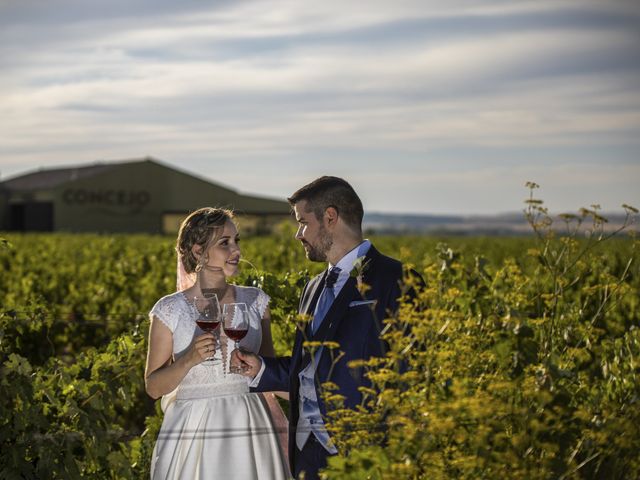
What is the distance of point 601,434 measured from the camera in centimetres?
293

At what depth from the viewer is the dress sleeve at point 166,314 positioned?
4188mm

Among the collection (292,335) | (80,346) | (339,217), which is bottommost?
(80,346)

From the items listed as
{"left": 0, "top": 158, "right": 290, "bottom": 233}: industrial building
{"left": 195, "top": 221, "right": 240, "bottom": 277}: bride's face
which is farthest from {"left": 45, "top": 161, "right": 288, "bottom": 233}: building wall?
{"left": 195, "top": 221, "right": 240, "bottom": 277}: bride's face

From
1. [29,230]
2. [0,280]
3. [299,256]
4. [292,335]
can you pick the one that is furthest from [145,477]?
[29,230]

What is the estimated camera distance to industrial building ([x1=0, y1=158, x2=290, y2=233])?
4784cm

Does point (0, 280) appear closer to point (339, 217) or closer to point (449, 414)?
point (339, 217)

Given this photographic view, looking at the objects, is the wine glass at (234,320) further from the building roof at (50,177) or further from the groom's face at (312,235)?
the building roof at (50,177)

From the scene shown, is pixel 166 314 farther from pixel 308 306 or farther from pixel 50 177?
pixel 50 177

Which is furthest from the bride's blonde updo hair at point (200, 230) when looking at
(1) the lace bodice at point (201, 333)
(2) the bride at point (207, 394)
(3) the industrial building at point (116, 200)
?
(3) the industrial building at point (116, 200)

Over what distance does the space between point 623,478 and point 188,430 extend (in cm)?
184

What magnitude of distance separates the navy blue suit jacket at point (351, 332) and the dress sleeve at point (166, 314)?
569 millimetres

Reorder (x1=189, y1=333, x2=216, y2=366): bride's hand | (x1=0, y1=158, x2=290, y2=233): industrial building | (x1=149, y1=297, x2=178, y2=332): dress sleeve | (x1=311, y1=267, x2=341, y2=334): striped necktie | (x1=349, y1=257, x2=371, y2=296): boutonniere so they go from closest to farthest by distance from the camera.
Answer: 1. (x1=349, y1=257, x2=371, y2=296): boutonniere
2. (x1=189, y1=333, x2=216, y2=366): bride's hand
3. (x1=311, y1=267, x2=341, y2=334): striped necktie
4. (x1=149, y1=297, x2=178, y2=332): dress sleeve
5. (x1=0, y1=158, x2=290, y2=233): industrial building

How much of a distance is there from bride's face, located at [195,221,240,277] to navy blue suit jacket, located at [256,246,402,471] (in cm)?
48

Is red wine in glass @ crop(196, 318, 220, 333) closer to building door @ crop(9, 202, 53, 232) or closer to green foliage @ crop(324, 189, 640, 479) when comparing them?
green foliage @ crop(324, 189, 640, 479)
